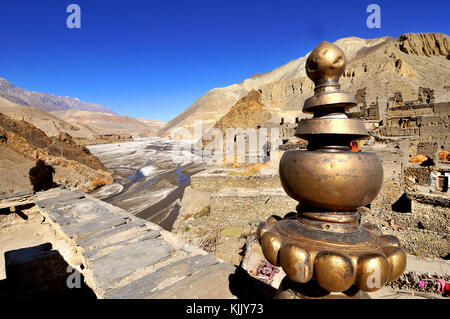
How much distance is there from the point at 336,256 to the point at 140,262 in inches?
67.3

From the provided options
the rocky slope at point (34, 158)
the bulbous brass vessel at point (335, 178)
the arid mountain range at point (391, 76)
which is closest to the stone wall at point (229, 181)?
the rocky slope at point (34, 158)

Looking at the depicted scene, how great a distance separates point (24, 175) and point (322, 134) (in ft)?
52.0

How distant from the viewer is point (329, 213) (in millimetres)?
1050

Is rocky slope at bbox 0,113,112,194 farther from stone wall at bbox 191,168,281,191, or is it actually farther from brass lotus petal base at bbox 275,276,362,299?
brass lotus petal base at bbox 275,276,362,299

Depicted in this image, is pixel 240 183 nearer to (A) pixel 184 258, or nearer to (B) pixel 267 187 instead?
(B) pixel 267 187

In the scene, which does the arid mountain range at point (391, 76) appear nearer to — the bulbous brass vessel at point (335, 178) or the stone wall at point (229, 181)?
the stone wall at point (229, 181)

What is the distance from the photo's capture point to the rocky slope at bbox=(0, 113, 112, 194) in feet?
38.0

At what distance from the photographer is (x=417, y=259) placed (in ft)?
21.0

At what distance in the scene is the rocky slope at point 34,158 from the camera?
456 inches

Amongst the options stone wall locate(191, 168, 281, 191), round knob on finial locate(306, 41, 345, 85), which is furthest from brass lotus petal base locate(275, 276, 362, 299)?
stone wall locate(191, 168, 281, 191)

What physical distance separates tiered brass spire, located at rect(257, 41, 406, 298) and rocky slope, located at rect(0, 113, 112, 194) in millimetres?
14086

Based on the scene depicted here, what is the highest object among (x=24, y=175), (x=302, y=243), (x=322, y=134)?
(x=322, y=134)
